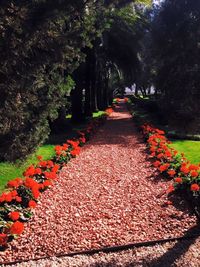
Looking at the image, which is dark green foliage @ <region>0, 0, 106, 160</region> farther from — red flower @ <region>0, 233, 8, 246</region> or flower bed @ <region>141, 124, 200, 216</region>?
flower bed @ <region>141, 124, 200, 216</region>

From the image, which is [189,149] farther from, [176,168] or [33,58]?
[33,58]

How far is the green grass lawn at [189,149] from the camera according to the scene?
44.2 feet

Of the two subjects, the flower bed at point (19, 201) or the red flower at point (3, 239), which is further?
the flower bed at point (19, 201)

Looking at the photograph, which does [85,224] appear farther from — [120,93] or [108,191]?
[120,93]

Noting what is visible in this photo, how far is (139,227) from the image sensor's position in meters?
6.91

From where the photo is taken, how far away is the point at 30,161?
12570 mm

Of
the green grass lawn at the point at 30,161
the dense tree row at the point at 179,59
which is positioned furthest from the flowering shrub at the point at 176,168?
the green grass lawn at the point at 30,161

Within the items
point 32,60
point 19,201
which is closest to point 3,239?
point 19,201

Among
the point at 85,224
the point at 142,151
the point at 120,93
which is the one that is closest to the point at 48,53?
the point at 85,224

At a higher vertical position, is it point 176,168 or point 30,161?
point 176,168

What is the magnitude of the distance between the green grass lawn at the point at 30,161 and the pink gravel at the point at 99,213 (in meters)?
0.99

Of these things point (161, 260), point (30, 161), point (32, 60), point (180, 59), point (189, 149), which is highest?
point (180, 59)

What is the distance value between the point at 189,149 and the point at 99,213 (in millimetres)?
8769

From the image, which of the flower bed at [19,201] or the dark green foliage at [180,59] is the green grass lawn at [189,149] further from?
the flower bed at [19,201]
